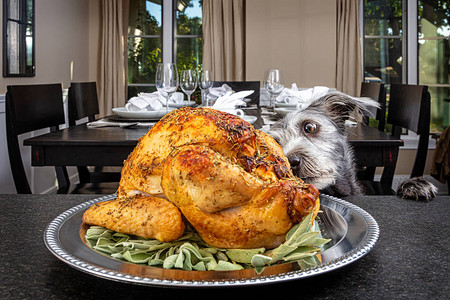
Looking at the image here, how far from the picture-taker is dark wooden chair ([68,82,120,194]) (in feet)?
7.20

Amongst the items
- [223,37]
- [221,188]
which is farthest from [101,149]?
[223,37]

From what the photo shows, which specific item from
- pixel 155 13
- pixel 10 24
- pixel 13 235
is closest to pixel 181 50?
pixel 155 13

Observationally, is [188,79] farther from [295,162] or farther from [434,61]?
[434,61]

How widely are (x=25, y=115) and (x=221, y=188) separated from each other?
190 cm

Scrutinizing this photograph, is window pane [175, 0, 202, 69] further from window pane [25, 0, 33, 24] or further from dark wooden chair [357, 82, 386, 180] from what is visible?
dark wooden chair [357, 82, 386, 180]

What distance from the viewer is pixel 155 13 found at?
5484 millimetres

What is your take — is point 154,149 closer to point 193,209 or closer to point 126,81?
point 193,209

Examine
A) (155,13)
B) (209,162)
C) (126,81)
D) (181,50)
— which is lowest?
(209,162)

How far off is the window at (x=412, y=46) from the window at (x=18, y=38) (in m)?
3.60

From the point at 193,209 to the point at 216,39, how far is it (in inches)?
196

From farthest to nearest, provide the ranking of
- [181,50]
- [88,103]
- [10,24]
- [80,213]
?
[181,50] → [10,24] → [88,103] → [80,213]

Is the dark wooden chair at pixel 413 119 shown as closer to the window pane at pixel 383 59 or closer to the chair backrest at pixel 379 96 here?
the chair backrest at pixel 379 96

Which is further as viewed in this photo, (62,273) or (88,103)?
(88,103)

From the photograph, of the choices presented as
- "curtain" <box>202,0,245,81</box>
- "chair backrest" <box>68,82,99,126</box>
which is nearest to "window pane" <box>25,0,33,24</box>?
"chair backrest" <box>68,82,99,126</box>
